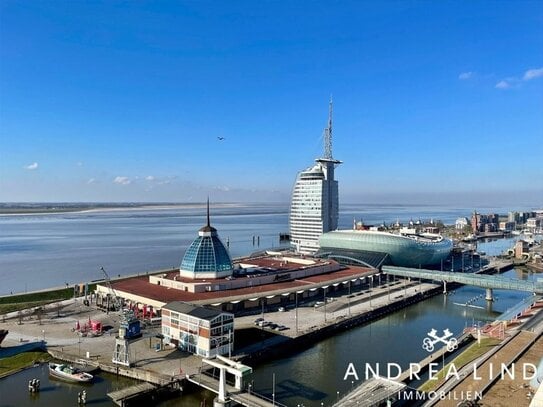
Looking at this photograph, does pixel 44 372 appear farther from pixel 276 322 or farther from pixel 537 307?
pixel 537 307

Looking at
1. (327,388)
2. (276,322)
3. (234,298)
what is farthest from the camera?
(234,298)

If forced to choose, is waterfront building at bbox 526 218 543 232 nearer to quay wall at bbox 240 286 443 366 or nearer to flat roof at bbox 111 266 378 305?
quay wall at bbox 240 286 443 366

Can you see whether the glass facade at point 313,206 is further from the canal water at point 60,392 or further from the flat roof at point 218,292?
the canal water at point 60,392

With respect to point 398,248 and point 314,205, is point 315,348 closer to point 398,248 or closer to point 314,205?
point 398,248

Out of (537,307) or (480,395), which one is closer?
(480,395)

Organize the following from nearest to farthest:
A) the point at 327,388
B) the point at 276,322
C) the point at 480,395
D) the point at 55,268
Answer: the point at 480,395 → the point at 327,388 → the point at 276,322 → the point at 55,268

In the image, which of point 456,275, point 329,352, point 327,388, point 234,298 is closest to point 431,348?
point 329,352
